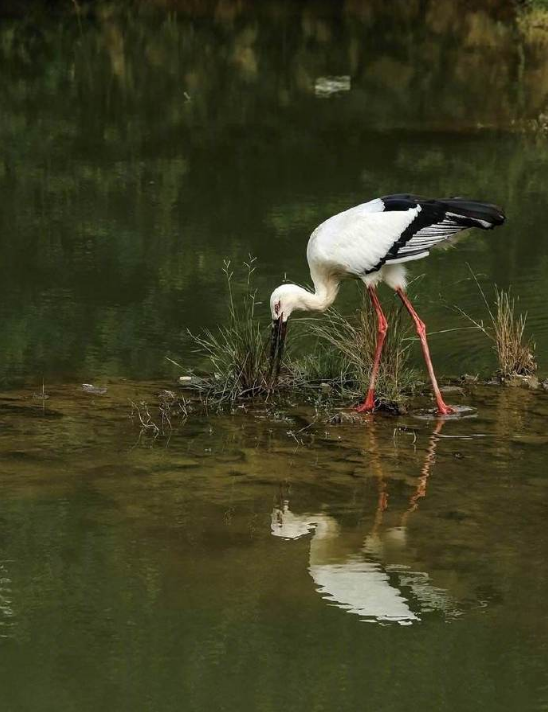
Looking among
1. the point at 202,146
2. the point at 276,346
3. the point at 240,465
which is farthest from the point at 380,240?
the point at 202,146

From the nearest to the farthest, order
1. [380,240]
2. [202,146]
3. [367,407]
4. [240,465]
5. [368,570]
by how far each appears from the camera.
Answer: [368,570] → [240,465] → [367,407] → [380,240] → [202,146]

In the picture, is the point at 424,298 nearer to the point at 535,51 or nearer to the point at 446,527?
the point at 446,527

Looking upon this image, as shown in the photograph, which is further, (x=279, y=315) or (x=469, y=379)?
(x=469, y=379)

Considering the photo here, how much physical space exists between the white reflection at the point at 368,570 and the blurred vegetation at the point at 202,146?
2822 millimetres

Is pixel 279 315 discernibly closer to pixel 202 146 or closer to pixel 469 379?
pixel 469 379

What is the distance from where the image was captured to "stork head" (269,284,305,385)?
8711 millimetres

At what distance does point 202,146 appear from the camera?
16703mm

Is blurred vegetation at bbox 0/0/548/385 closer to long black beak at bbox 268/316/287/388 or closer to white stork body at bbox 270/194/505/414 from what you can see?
long black beak at bbox 268/316/287/388

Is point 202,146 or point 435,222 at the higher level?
point 435,222

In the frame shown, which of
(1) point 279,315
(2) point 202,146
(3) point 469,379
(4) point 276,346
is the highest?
(1) point 279,315

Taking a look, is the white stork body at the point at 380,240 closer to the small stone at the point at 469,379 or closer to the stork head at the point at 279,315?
the stork head at the point at 279,315

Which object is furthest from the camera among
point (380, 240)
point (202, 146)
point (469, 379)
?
point (202, 146)

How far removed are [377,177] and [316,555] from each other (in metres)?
9.12

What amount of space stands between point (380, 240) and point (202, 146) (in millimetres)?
8416
